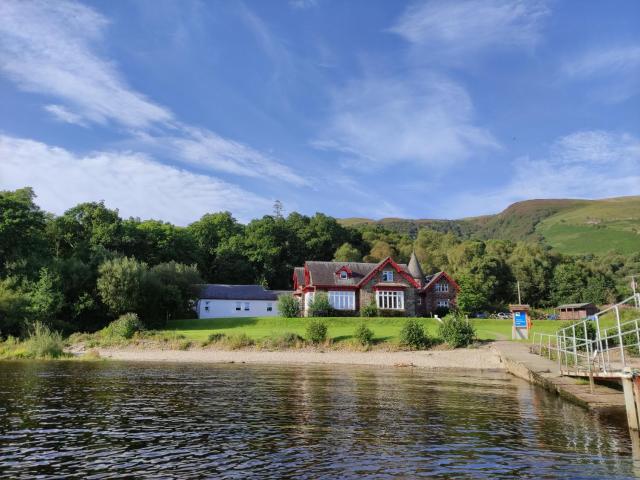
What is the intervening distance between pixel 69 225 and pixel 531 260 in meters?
82.9

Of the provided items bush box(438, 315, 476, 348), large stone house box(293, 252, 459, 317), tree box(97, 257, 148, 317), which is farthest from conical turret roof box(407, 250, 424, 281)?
tree box(97, 257, 148, 317)

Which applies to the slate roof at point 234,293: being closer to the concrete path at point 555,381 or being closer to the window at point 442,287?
the window at point 442,287

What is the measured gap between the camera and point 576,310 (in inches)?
2928

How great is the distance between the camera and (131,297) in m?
51.7

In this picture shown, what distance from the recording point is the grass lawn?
4359cm

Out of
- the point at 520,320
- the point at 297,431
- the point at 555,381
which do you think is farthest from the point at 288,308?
the point at 297,431

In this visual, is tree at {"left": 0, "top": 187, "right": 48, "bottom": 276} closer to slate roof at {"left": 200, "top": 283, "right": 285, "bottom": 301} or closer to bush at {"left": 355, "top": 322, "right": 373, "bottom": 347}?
slate roof at {"left": 200, "top": 283, "right": 285, "bottom": 301}

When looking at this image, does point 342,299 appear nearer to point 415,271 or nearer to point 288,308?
point 288,308

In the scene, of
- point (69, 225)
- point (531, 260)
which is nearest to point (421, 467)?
point (69, 225)

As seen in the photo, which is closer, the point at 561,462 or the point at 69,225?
the point at 561,462

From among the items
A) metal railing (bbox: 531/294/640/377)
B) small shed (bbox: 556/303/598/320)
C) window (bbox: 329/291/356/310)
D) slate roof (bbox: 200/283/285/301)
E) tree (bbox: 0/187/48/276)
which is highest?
tree (bbox: 0/187/48/276)

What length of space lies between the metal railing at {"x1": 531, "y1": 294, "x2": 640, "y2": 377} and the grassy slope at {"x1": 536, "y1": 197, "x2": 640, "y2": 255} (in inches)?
4480

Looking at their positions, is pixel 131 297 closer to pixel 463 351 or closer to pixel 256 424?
pixel 463 351

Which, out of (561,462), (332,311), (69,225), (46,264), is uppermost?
(69,225)
